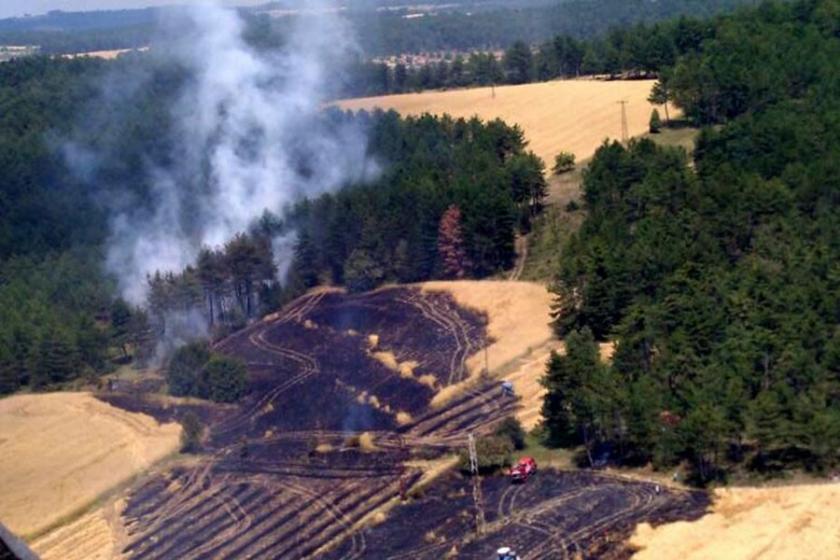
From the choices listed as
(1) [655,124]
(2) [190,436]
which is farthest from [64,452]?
(1) [655,124]

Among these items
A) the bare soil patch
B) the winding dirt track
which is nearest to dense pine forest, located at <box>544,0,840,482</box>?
the bare soil patch

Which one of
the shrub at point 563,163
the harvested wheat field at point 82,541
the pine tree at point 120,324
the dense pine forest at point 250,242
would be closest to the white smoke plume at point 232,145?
the dense pine forest at point 250,242

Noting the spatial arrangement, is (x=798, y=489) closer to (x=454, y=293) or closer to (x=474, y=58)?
(x=454, y=293)

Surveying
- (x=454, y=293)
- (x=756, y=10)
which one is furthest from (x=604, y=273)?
(x=756, y=10)

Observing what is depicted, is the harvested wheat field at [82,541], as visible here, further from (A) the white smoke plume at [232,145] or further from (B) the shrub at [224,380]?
(A) the white smoke plume at [232,145]

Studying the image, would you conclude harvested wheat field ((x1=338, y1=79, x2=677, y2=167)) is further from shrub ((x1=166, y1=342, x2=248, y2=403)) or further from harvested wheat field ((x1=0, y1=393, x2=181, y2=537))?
harvested wheat field ((x1=0, y1=393, x2=181, y2=537))

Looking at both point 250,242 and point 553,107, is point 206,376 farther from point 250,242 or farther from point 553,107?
point 553,107
